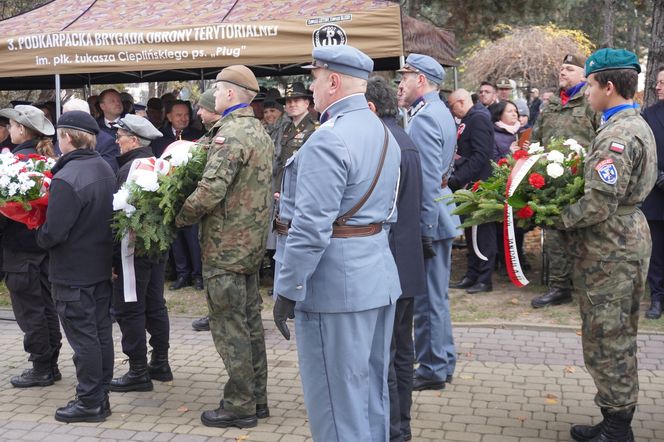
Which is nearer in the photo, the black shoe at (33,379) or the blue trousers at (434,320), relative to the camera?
the blue trousers at (434,320)

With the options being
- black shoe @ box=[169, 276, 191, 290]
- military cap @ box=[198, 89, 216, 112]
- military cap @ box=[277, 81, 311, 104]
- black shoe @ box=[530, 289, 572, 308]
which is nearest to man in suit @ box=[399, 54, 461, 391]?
military cap @ box=[198, 89, 216, 112]

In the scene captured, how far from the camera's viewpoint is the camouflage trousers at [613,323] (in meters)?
4.22

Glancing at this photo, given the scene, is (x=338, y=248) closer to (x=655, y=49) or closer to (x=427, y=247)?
(x=427, y=247)

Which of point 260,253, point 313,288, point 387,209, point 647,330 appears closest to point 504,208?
point 387,209

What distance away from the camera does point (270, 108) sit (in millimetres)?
9062

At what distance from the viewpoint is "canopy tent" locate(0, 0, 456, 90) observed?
767cm

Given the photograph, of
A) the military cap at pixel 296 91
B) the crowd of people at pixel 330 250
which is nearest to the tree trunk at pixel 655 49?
the crowd of people at pixel 330 250

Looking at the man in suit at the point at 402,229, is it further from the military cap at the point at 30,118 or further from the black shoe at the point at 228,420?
the military cap at the point at 30,118

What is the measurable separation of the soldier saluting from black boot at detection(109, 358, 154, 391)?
10.1 ft

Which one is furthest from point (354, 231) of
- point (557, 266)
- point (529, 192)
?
point (557, 266)

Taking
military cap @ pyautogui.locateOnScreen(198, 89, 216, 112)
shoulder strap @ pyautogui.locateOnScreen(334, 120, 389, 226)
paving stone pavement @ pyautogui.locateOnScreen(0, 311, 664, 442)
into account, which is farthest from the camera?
military cap @ pyautogui.locateOnScreen(198, 89, 216, 112)

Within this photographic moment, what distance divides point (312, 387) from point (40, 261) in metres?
2.95

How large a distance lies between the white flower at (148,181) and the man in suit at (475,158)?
4.11m

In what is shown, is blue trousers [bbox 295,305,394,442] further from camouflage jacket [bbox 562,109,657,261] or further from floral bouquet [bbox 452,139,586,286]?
camouflage jacket [bbox 562,109,657,261]
